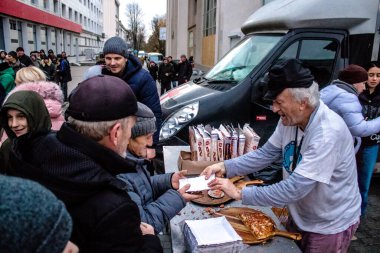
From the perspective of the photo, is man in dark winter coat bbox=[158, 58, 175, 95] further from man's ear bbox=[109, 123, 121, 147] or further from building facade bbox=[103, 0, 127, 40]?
building facade bbox=[103, 0, 127, 40]

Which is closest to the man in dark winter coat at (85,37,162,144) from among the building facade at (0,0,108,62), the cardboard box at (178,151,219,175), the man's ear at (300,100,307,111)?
the cardboard box at (178,151,219,175)

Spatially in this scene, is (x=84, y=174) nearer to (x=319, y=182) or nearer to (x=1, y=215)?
(x=1, y=215)

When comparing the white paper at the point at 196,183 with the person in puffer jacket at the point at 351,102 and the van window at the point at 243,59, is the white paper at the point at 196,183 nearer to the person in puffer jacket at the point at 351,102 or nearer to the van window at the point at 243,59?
the person in puffer jacket at the point at 351,102

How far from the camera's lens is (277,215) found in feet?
7.58

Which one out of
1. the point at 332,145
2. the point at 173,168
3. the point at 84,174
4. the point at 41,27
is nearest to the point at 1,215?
the point at 84,174

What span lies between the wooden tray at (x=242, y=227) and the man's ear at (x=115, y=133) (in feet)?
3.26

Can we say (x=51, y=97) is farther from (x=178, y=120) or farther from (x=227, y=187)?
(x=227, y=187)

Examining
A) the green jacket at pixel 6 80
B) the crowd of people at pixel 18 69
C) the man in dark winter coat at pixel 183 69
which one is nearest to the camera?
the crowd of people at pixel 18 69

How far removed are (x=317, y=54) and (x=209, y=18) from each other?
17.2 metres

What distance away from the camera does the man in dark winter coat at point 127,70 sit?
346 centimetres

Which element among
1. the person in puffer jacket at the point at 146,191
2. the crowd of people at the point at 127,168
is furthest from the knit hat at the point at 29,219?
the person in puffer jacket at the point at 146,191

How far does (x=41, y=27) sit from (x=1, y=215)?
37.5 metres

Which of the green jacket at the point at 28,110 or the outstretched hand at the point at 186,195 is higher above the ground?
the green jacket at the point at 28,110

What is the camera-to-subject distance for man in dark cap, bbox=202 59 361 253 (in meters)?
1.77
